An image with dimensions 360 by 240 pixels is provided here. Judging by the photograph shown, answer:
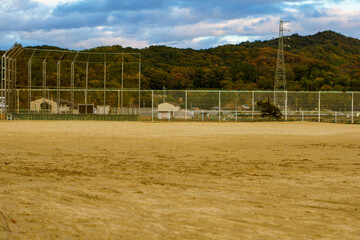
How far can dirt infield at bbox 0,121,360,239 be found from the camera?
146 inches

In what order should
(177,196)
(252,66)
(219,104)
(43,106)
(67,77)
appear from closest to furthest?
1. (177,196)
2. (43,106)
3. (219,104)
4. (67,77)
5. (252,66)

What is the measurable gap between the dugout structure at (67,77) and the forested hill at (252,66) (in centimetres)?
832

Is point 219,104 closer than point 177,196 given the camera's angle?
No

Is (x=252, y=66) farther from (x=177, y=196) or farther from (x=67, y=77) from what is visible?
(x=177, y=196)

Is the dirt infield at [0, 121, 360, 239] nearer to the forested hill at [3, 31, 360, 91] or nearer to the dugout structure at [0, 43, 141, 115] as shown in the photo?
the dugout structure at [0, 43, 141, 115]

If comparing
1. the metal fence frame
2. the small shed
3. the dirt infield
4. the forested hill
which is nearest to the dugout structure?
the small shed

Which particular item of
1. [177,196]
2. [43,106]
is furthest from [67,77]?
[177,196]

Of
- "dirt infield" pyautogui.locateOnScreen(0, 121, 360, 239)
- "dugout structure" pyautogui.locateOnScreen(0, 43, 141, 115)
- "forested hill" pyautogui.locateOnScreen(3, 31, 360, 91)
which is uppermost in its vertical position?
"forested hill" pyautogui.locateOnScreen(3, 31, 360, 91)

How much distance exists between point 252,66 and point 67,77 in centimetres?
4210

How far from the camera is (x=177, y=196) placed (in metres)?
5.18

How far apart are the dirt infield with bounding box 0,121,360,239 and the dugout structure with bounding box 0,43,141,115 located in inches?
887

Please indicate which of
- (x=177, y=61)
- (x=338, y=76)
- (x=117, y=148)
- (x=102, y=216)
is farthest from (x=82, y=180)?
(x=177, y=61)

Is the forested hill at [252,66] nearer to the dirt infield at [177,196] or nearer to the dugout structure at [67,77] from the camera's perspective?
the dugout structure at [67,77]

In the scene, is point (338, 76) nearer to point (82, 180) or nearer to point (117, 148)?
point (117, 148)
